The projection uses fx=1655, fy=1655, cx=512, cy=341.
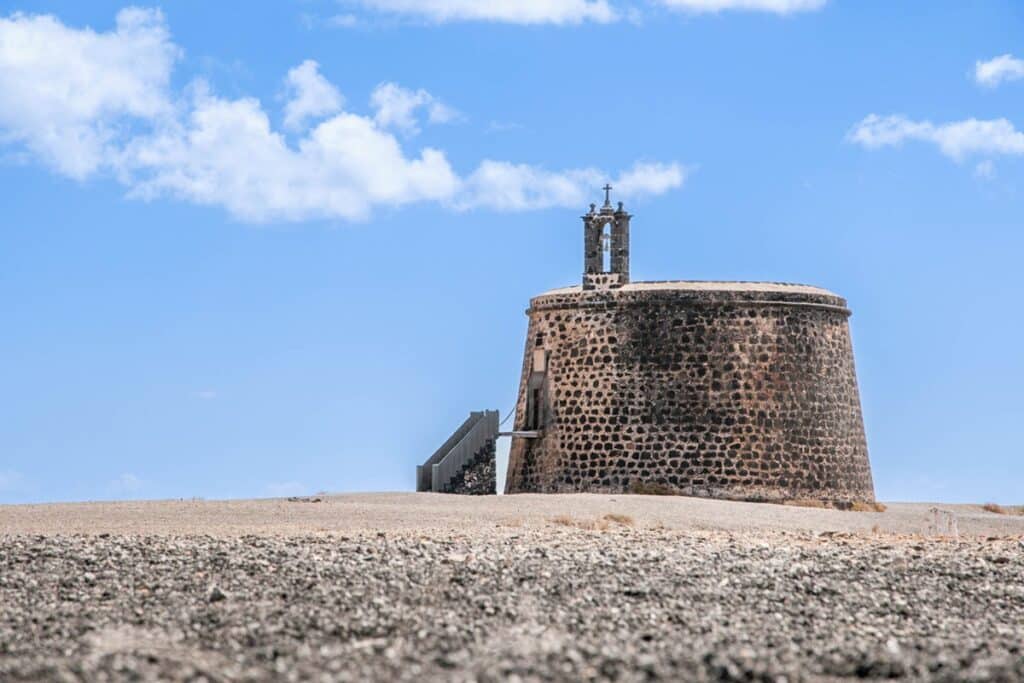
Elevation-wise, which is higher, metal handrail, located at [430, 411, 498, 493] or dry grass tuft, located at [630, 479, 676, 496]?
metal handrail, located at [430, 411, 498, 493]

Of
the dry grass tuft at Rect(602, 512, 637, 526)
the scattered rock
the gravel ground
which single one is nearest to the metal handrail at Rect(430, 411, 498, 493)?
the dry grass tuft at Rect(602, 512, 637, 526)

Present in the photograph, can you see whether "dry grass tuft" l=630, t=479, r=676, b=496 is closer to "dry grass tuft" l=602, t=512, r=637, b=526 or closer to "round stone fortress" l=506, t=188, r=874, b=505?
"round stone fortress" l=506, t=188, r=874, b=505

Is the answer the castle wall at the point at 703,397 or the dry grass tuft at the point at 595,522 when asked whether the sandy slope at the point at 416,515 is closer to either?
the dry grass tuft at the point at 595,522

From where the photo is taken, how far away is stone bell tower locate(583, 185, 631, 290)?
27312 millimetres

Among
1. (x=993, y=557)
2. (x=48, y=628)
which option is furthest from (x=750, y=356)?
(x=48, y=628)

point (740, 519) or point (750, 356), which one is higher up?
point (750, 356)

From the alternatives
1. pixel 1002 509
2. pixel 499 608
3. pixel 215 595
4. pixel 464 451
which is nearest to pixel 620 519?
pixel 464 451

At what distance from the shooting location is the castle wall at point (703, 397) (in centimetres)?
2595

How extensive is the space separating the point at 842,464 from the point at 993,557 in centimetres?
1057

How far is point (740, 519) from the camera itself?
69.4 feet

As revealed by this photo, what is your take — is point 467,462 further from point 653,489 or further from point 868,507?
point 868,507

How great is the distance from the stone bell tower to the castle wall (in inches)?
14.4

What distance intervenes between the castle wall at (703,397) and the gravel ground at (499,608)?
29.0ft

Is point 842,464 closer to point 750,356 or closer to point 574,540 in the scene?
point 750,356
